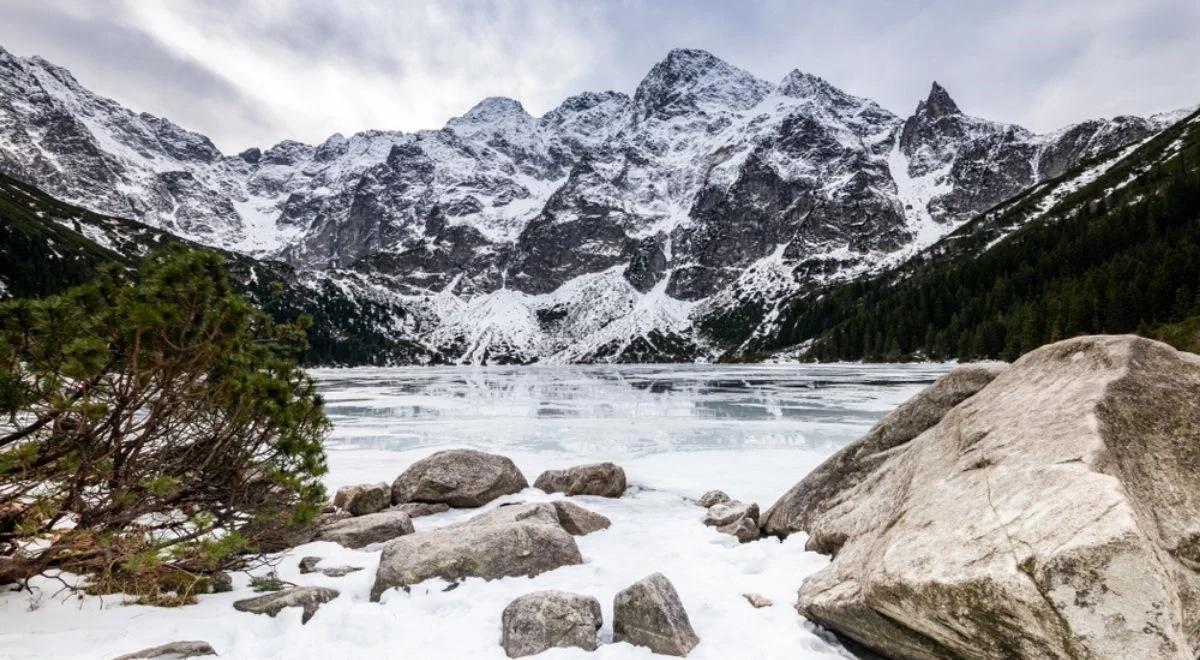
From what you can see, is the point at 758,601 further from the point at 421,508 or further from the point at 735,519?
the point at 421,508

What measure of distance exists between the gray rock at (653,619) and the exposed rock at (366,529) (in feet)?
18.5

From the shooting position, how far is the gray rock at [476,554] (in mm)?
7879

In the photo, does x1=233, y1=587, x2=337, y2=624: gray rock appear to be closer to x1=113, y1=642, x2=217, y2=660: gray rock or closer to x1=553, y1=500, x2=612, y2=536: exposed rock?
x1=113, y1=642, x2=217, y2=660: gray rock

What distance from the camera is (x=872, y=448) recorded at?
10547 millimetres

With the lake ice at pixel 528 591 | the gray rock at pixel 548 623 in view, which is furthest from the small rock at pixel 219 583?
the gray rock at pixel 548 623

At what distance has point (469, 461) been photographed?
559 inches

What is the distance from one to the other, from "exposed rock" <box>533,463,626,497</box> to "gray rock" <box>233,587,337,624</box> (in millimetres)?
7785

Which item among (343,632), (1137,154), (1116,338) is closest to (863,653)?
(1116,338)

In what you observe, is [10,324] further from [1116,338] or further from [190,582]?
[1116,338]

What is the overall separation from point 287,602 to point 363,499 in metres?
6.29

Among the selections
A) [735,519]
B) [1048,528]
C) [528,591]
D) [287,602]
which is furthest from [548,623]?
[735,519]

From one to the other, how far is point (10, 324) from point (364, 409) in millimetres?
37839

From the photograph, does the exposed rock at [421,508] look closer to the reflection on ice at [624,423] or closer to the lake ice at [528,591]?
the lake ice at [528,591]

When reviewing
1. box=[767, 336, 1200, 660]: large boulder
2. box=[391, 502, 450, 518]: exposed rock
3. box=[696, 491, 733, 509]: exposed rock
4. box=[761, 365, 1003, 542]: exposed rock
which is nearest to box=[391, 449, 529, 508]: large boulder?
box=[391, 502, 450, 518]: exposed rock
